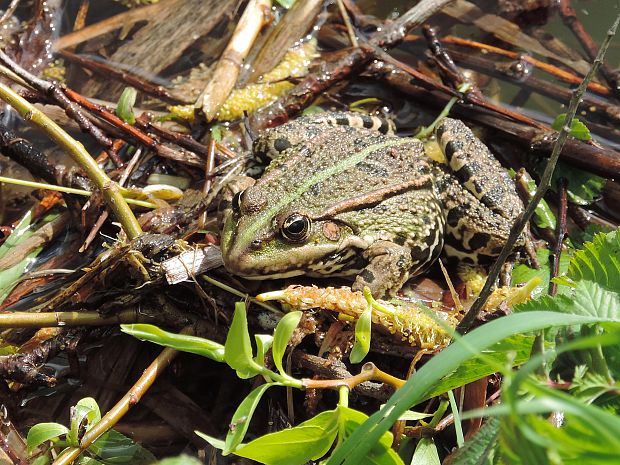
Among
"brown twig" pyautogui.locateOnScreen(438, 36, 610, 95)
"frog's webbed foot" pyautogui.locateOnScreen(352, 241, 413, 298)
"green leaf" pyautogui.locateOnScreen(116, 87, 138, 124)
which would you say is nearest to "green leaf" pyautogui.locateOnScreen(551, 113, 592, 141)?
"brown twig" pyautogui.locateOnScreen(438, 36, 610, 95)

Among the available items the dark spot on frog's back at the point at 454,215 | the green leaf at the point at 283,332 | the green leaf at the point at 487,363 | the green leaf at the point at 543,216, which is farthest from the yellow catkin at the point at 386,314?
the green leaf at the point at 543,216

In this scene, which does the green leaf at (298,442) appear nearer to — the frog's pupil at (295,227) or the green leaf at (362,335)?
the green leaf at (362,335)

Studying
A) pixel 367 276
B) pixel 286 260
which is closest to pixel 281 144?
pixel 286 260

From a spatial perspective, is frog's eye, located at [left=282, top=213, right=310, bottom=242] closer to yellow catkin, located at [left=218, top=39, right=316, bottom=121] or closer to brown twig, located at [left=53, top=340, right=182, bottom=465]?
brown twig, located at [left=53, top=340, right=182, bottom=465]

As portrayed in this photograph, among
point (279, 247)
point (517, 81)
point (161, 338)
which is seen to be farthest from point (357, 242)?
point (517, 81)

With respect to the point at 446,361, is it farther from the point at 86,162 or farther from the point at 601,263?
the point at 86,162
